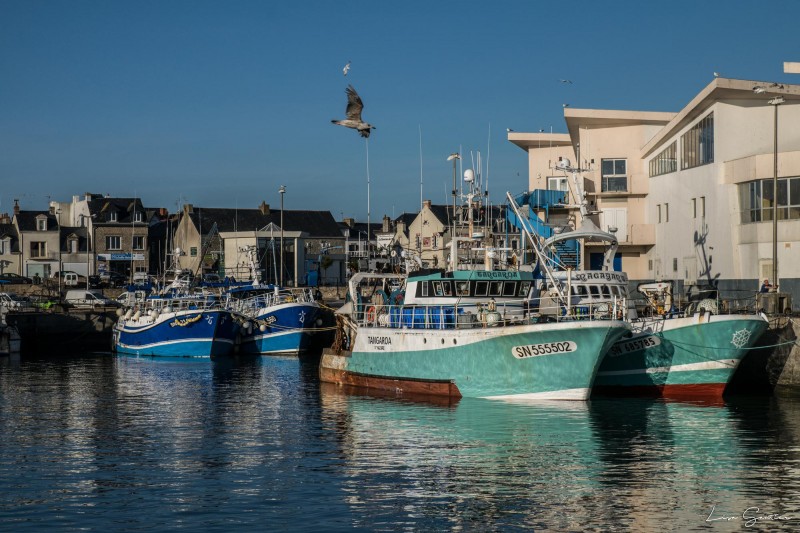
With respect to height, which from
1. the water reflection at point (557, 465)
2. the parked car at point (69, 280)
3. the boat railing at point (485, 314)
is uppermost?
the parked car at point (69, 280)

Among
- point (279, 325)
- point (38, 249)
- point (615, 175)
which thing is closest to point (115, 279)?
point (38, 249)

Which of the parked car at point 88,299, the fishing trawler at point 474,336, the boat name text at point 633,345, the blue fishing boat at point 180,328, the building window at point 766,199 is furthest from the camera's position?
the parked car at point 88,299

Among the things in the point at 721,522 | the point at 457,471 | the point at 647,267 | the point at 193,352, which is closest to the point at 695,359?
the point at 457,471

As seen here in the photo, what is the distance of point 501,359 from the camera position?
31.2 meters

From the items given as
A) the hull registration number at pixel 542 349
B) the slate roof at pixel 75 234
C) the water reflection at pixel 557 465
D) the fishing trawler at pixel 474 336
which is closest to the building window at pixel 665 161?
the fishing trawler at pixel 474 336

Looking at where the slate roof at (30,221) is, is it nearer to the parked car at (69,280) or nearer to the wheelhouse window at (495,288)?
the parked car at (69,280)

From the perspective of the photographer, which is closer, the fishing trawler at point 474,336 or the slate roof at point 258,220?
the fishing trawler at point 474,336

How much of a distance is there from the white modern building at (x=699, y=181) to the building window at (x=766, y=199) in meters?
0.04

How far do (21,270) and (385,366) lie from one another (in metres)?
78.3

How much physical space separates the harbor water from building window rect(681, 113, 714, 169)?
1732 cm

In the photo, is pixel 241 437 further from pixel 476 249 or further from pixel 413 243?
pixel 413 243

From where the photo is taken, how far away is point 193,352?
5522 cm

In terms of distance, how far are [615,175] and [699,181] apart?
28.8 feet

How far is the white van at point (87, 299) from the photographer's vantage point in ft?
240
